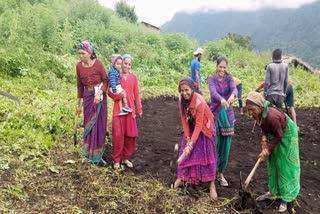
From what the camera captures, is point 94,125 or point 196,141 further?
point 94,125

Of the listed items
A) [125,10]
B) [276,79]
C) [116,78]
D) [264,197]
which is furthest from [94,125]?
[125,10]

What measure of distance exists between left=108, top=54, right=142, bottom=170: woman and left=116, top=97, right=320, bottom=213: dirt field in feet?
0.85

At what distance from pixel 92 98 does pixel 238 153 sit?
8.20 ft

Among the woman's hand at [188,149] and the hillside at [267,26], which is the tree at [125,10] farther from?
the woman's hand at [188,149]

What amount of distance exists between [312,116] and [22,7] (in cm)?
1013

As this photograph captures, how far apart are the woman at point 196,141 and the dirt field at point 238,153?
1.16 feet

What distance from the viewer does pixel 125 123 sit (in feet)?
16.3

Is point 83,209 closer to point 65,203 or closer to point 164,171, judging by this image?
point 65,203

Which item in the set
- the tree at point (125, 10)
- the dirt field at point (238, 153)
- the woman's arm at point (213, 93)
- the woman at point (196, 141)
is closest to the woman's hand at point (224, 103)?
the woman's arm at point (213, 93)

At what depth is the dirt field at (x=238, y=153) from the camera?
4520mm

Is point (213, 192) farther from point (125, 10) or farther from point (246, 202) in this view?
point (125, 10)

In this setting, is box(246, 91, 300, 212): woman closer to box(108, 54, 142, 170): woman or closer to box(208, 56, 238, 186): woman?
box(208, 56, 238, 186): woman

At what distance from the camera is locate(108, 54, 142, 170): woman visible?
16.0ft

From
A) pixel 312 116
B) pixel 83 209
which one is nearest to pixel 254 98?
pixel 83 209
